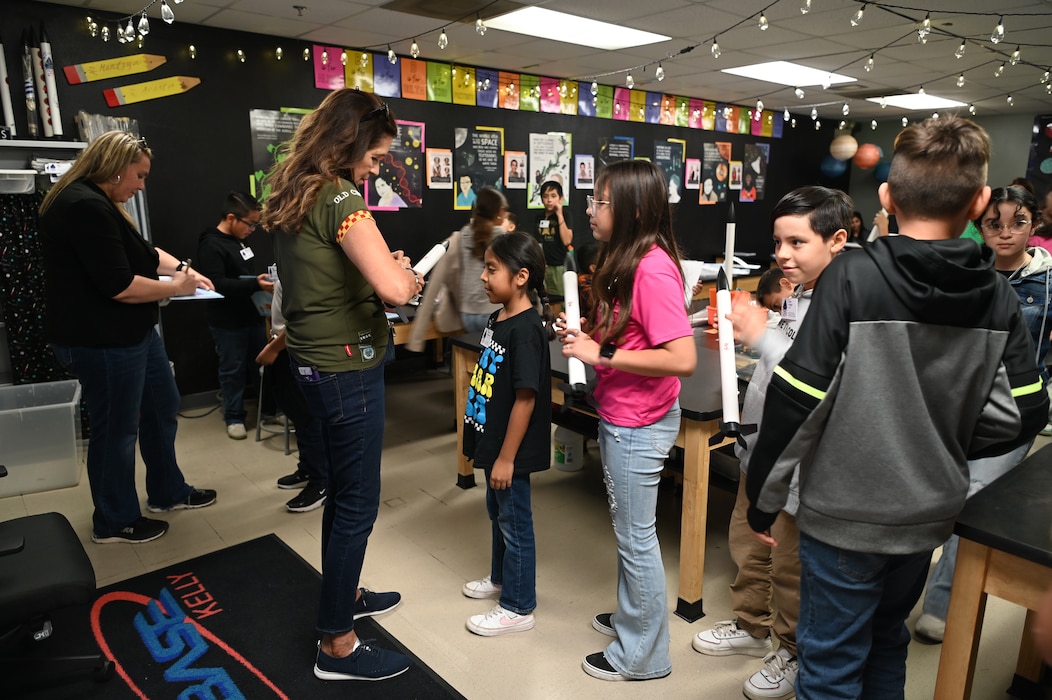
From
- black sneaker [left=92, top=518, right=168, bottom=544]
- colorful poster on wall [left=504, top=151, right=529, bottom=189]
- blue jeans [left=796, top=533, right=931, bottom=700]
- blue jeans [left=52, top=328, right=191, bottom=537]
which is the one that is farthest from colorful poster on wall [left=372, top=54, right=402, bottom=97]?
blue jeans [left=796, top=533, right=931, bottom=700]

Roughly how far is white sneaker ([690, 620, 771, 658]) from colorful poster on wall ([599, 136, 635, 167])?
5272 mm

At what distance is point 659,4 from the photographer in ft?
12.8

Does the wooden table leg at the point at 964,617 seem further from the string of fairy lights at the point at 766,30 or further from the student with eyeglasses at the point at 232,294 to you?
the student with eyeglasses at the point at 232,294

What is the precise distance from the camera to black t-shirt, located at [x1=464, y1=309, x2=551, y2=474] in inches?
79.4

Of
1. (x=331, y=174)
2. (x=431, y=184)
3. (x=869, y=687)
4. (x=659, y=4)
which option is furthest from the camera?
(x=431, y=184)

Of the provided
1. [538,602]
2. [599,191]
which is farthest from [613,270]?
[538,602]

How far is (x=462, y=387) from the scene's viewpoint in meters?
3.31

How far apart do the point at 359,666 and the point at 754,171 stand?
26.3ft

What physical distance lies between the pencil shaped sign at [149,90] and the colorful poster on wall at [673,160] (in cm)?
461

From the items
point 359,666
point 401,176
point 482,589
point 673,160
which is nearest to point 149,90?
point 401,176

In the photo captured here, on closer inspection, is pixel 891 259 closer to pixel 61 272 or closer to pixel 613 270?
pixel 613 270

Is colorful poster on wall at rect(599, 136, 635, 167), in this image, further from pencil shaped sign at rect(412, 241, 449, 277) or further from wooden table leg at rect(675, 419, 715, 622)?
pencil shaped sign at rect(412, 241, 449, 277)

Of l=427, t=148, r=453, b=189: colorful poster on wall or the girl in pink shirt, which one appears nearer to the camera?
the girl in pink shirt

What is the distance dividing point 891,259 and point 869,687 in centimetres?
96
